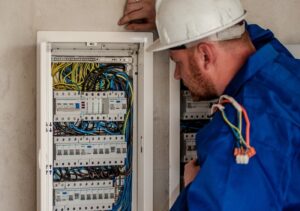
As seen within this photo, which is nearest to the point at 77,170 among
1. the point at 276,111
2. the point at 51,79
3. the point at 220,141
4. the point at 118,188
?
the point at 118,188

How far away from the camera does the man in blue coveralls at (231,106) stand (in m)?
1.24

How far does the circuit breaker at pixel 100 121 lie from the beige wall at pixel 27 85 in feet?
0.25

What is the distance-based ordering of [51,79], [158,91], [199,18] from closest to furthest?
Answer: [199,18] < [51,79] < [158,91]

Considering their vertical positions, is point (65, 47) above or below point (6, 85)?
above

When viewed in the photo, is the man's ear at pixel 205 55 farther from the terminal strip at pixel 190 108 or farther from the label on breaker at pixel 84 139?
the label on breaker at pixel 84 139

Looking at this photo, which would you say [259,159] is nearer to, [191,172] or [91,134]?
[191,172]

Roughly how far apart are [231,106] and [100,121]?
725 millimetres

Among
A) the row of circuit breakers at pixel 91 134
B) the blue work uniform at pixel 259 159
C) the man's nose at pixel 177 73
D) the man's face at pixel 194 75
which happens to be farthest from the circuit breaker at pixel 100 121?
the blue work uniform at pixel 259 159

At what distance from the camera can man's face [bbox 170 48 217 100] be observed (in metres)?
1.48

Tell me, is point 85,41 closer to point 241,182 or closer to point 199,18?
point 199,18

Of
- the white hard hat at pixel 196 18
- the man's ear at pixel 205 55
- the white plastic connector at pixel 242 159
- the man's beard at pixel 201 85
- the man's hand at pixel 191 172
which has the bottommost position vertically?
the man's hand at pixel 191 172

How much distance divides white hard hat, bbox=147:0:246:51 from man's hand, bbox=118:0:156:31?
0.34 m

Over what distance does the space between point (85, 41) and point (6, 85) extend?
382 mm

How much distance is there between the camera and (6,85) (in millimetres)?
1840
